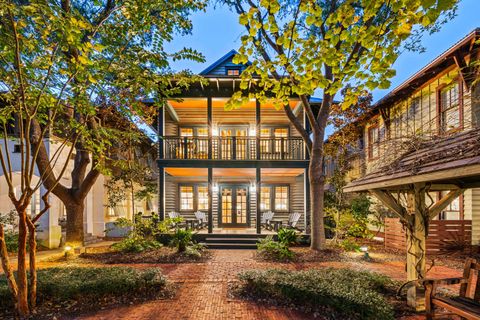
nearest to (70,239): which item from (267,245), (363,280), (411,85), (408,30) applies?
(267,245)

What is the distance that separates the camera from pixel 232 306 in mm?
4691

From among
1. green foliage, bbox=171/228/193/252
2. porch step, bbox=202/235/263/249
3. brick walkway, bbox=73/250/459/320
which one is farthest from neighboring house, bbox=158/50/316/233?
brick walkway, bbox=73/250/459/320

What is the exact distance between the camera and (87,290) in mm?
4691

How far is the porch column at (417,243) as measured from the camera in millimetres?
4086

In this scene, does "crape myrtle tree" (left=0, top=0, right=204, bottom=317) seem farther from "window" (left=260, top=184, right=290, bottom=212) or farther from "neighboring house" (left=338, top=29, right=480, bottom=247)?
"window" (left=260, top=184, right=290, bottom=212)

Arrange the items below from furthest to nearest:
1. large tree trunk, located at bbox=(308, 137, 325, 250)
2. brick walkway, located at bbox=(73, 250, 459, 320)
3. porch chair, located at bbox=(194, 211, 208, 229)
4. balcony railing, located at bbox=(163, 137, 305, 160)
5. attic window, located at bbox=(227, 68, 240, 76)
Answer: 1. attic window, located at bbox=(227, 68, 240, 76)
2. porch chair, located at bbox=(194, 211, 208, 229)
3. balcony railing, located at bbox=(163, 137, 305, 160)
4. large tree trunk, located at bbox=(308, 137, 325, 250)
5. brick walkway, located at bbox=(73, 250, 459, 320)

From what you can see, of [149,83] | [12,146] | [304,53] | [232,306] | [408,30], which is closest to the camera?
[408,30]

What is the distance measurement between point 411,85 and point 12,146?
16.0 metres

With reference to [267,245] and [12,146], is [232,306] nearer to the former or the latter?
[267,245]

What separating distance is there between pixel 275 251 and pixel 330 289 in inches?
160

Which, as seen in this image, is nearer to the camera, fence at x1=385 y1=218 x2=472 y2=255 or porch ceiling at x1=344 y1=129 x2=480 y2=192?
porch ceiling at x1=344 y1=129 x2=480 y2=192

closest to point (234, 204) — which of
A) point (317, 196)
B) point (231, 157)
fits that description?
point (231, 157)

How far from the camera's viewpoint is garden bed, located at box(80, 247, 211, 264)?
26.1 feet

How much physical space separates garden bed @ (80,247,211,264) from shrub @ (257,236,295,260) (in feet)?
5.96
